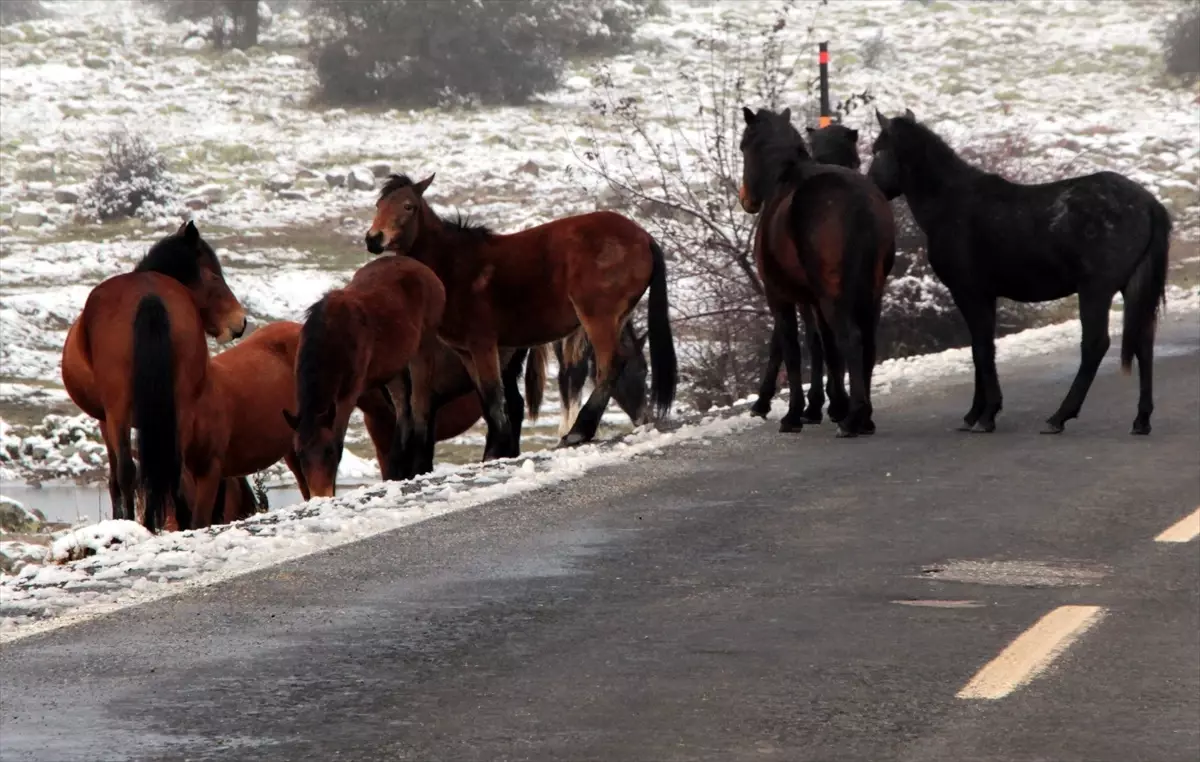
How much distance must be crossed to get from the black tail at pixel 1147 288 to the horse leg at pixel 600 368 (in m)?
3.30

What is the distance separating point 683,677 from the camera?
741 cm

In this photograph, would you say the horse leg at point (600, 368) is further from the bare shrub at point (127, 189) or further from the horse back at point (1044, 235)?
the bare shrub at point (127, 189)

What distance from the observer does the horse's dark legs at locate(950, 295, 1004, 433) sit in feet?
46.8

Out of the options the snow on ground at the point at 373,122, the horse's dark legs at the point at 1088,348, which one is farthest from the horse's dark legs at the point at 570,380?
the snow on ground at the point at 373,122

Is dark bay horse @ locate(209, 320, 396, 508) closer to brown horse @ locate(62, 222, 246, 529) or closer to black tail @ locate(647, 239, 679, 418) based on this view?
brown horse @ locate(62, 222, 246, 529)

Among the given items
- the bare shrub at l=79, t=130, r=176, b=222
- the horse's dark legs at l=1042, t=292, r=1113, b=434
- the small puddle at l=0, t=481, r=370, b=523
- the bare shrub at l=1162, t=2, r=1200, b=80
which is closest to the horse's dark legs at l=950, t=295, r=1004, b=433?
the horse's dark legs at l=1042, t=292, r=1113, b=434

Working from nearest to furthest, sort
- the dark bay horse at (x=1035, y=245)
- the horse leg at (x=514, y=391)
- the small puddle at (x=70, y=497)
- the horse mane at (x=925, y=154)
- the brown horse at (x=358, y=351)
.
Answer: the brown horse at (x=358, y=351) → the dark bay horse at (x=1035, y=245) → the horse mane at (x=925, y=154) → the horse leg at (x=514, y=391) → the small puddle at (x=70, y=497)

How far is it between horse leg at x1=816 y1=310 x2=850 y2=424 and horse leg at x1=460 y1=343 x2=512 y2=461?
7.10ft

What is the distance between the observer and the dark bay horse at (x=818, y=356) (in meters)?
14.7

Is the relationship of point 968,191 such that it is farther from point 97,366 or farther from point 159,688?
point 159,688

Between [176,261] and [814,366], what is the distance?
448 cm

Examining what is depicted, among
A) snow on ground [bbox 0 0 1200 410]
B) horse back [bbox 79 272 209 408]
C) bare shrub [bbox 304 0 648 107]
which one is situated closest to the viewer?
horse back [bbox 79 272 209 408]

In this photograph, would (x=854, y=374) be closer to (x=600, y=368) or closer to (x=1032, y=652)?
(x=600, y=368)

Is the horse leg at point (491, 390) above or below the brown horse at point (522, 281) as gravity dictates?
below
